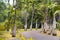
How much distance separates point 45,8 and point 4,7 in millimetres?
12417

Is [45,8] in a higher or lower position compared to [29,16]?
higher

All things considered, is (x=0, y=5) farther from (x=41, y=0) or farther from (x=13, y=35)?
(x=13, y=35)

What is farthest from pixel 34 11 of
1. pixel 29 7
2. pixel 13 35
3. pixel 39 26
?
pixel 13 35

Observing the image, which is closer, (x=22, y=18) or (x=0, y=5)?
(x=0, y=5)

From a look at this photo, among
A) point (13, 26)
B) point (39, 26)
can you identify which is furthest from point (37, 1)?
point (39, 26)

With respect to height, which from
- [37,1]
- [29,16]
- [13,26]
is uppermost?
[37,1]

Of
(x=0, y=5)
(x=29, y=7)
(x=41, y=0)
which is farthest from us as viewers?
(x=29, y=7)

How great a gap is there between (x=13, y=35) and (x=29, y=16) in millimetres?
30033

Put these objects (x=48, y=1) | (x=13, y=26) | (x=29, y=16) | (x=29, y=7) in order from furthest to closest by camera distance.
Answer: (x=29, y=16) < (x=29, y=7) < (x=48, y=1) < (x=13, y=26)

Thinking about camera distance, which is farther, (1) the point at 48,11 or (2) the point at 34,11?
(2) the point at 34,11

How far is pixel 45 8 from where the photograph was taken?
33312mm

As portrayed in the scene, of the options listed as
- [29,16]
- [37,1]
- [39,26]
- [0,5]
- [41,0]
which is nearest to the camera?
[41,0]

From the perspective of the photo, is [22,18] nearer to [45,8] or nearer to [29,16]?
[29,16]

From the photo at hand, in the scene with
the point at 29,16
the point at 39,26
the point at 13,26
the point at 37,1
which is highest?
the point at 37,1
